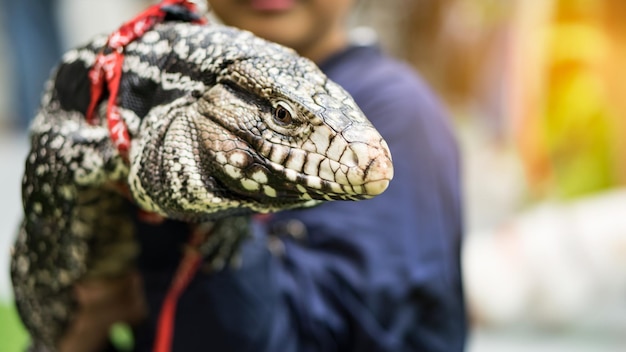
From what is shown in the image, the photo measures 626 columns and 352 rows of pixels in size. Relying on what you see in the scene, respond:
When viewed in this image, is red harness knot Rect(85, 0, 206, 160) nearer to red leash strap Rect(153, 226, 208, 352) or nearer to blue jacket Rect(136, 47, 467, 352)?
red leash strap Rect(153, 226, 208, 352)

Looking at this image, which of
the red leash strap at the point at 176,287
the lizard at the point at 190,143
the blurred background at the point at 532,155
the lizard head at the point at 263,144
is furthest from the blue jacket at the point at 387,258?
the blurred background at the point at 532,155

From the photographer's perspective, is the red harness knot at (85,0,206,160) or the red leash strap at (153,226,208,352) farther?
the red leash strap at (153,226,208,352)

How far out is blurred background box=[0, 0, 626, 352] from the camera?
6.82ft

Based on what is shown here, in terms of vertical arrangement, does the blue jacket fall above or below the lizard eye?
below

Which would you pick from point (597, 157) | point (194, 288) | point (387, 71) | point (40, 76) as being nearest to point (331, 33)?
point (387, 71)

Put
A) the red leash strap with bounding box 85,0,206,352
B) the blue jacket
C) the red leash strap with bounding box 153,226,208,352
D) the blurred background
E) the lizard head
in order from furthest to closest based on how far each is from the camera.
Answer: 1. the blurred background
2. the blue jacket
3. the red leash strap with bounding box 153,226,208,352
4. the red leash strap with bounding box 85,0,206,352
5. the lizard head

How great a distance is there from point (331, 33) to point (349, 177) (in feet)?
2.19

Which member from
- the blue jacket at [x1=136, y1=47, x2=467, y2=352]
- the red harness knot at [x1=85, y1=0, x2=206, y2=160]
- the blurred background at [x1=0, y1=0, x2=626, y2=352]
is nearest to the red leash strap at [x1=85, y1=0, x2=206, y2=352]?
the red harness knot at [x1=85, y1=0, x2=206, y2=160]

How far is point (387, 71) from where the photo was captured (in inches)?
42.3

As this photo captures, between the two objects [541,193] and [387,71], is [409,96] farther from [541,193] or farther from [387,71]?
[541,193]

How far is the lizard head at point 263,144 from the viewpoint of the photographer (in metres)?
0.53

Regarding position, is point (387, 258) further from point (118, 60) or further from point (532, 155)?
point (532, 155)

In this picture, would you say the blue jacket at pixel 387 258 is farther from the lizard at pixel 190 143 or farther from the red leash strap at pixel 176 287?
the lizard at pixel 190 143

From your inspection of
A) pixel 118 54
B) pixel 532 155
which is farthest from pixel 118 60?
pixel 532 155
